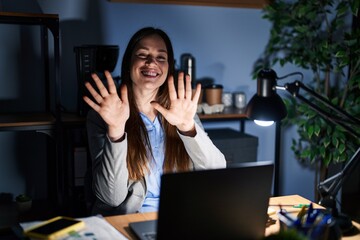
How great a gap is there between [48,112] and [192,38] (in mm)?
1000

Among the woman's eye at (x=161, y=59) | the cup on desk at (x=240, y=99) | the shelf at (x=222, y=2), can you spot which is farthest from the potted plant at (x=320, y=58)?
the woman's eye at (x=161, y=59)

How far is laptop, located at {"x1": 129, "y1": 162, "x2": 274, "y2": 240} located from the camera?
1060 millimetres

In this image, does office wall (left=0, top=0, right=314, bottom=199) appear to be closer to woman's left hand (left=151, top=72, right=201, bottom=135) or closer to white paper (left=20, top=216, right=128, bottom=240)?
woman's left hand (left=151, top=72, right=201, bottom=135)

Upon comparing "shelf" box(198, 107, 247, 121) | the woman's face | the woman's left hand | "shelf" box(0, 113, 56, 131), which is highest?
the woman's face

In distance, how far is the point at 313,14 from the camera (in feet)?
9.62

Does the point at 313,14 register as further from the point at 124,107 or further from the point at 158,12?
the point at 124,107

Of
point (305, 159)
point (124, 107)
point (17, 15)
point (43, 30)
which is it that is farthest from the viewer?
point (305, 159)

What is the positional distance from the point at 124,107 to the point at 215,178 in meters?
0.58

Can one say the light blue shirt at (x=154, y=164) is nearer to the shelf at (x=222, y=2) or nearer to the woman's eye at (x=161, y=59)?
the woman's eye at (x=161, y=59)

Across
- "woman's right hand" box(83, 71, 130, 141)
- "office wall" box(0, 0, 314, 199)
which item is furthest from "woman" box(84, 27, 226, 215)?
"office wall" box(0, 0, 314, 199)

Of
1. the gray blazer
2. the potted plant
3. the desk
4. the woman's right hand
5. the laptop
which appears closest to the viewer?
the laptop

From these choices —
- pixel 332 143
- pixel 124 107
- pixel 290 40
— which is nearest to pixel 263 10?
pixel 290 40

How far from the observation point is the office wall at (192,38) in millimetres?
2738

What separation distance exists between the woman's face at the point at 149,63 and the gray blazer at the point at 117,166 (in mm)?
234
